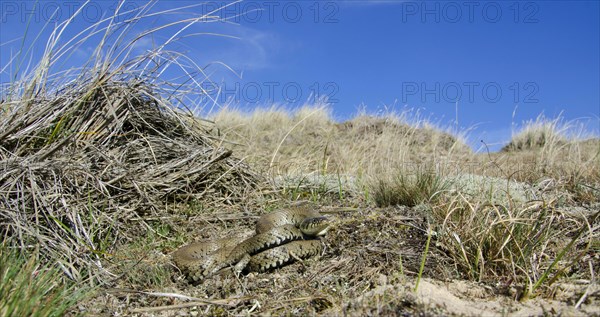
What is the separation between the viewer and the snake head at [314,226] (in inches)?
187

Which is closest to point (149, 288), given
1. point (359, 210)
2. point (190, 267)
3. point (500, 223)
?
point (190, 267)

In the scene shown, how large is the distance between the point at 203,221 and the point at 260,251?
1.56 meters

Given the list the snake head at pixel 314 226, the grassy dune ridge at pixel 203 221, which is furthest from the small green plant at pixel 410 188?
the snake head at pixel 314 226

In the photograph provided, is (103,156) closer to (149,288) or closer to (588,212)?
(149,288)

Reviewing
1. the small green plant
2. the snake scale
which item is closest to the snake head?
the snake scale

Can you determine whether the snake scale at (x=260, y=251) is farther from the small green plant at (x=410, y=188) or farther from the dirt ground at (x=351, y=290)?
the small green plant at (x=410, y=188)

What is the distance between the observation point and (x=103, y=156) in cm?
591

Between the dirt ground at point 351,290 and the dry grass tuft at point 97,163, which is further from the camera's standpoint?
the dry grass tuft at point 97,163

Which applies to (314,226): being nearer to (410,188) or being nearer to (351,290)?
(351,290)

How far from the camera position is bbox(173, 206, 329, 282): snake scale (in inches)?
173

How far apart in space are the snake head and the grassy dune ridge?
0.40ft

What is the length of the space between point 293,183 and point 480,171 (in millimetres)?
3284

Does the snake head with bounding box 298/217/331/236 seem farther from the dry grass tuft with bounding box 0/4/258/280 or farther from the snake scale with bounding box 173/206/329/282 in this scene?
the dry grass tuft with bounding box 0/4/258/280

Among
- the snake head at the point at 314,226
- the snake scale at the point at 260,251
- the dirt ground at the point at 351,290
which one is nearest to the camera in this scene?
the dirt ground at the point at 351,290
